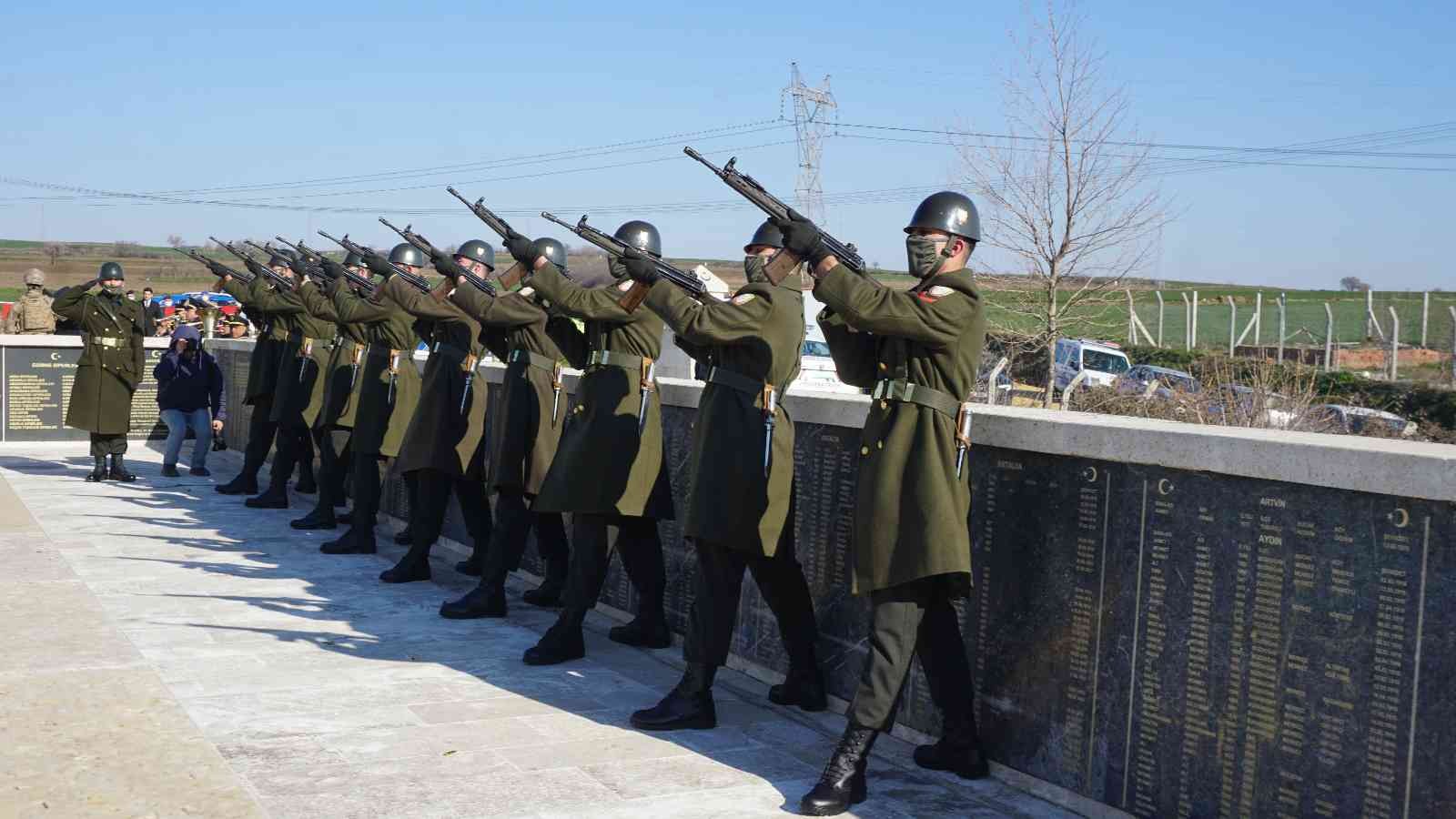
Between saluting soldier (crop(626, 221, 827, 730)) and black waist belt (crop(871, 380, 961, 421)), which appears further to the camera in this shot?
saluting soldier (crop(626, 221, 827, 730))

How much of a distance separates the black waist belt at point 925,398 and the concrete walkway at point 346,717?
1.36m

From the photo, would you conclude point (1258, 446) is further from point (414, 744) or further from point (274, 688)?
point (274, 688)

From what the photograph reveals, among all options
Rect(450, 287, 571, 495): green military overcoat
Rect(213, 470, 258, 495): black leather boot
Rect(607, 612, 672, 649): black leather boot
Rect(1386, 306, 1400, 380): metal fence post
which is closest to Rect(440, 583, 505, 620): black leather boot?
Rect(450, 287, 571, 495): green military overcoat

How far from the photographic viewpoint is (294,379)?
1282 centimetres

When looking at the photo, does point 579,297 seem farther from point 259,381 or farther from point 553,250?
point 259,381

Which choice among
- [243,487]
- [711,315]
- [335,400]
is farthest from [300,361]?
[711,315]

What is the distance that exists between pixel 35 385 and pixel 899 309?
16101mm

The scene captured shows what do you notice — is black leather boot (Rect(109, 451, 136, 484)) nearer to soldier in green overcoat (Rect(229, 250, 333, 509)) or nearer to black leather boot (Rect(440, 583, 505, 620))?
soldier in green overcoat (Rect(229, 250, 333, 509))

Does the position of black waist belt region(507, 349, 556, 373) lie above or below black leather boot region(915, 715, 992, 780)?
above

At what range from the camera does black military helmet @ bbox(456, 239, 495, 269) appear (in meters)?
9.27

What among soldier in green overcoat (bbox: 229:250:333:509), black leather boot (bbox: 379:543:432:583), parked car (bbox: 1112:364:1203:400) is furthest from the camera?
parked car (bbox: 1112:364:1203:400)

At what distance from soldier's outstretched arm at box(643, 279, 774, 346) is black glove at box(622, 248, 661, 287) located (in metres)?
0.40

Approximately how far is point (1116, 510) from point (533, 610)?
4.46 metres

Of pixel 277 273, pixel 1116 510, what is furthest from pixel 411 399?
pixel 1116 510
